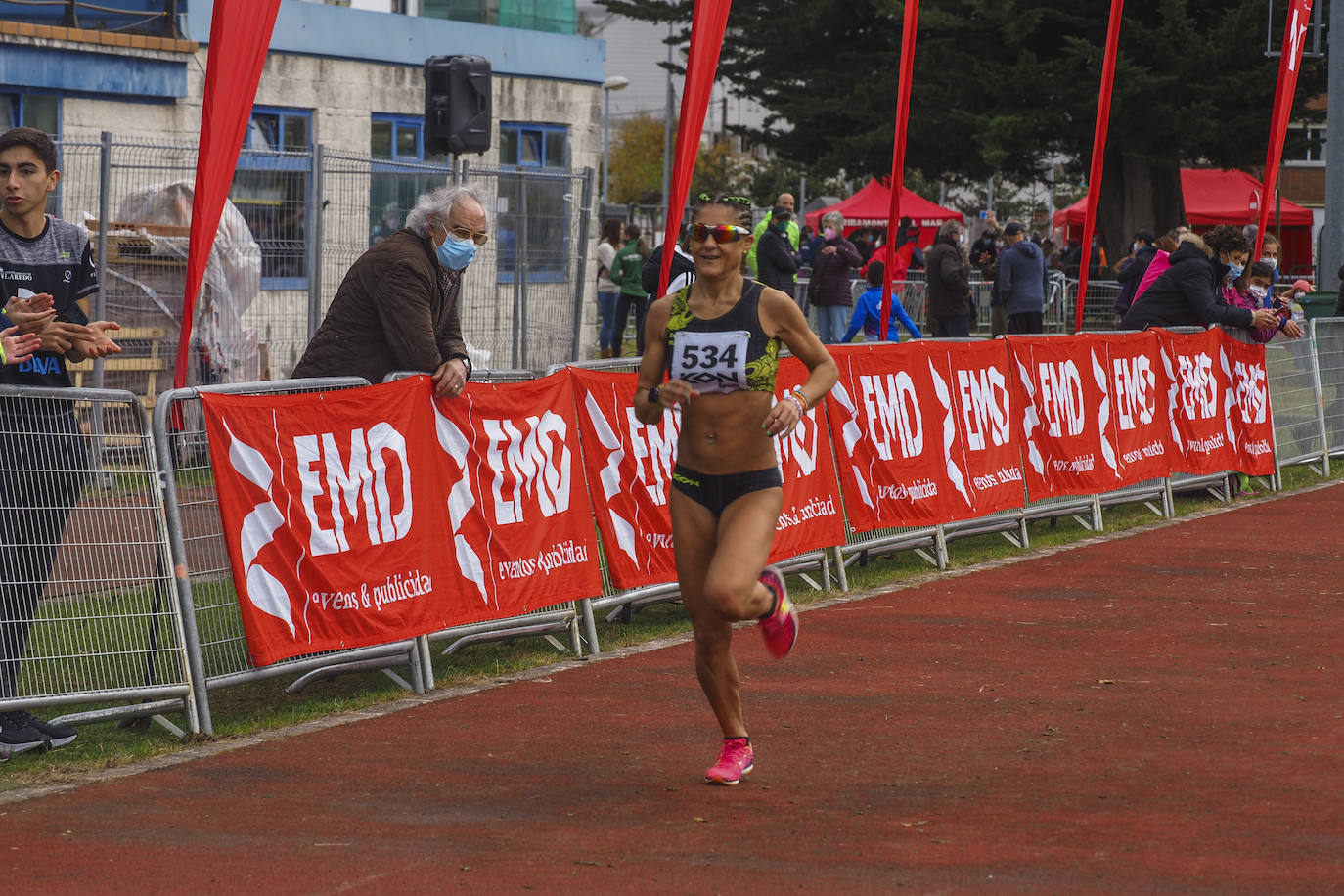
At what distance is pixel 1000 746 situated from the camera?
6.98 meters

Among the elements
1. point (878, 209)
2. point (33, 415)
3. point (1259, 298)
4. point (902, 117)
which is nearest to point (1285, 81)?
point (1259, 298)

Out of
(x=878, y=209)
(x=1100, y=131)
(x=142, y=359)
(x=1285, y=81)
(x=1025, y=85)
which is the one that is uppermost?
(x=1025, y=85)

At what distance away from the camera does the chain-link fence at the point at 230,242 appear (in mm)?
15062

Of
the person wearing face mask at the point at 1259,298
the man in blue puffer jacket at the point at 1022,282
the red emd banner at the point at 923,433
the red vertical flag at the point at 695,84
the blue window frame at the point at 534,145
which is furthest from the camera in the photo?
the blue window frame at the point at 534,145

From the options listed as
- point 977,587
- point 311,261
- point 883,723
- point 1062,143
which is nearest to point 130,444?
point 883,723

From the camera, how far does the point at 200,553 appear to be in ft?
23.8

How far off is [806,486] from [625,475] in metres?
1.73

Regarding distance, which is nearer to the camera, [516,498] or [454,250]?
[516,498]

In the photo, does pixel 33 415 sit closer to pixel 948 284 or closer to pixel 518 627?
pixel 518 627

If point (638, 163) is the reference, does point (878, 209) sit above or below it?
below

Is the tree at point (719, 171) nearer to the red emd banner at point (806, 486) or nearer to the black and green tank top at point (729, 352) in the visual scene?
the red emd banner at point (806, 486)

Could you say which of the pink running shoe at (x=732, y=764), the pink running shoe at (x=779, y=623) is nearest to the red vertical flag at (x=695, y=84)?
the pink running shoe at (x=779, y=623)

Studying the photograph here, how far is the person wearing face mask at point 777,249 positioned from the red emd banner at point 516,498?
1065 cm

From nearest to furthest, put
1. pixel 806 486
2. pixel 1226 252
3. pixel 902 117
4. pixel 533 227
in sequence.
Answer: pixel 806 486, pixel 902 117, pixel 1226 252, pixel 533 227
